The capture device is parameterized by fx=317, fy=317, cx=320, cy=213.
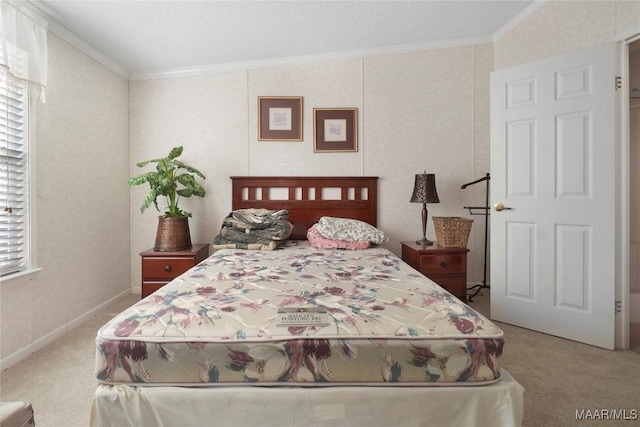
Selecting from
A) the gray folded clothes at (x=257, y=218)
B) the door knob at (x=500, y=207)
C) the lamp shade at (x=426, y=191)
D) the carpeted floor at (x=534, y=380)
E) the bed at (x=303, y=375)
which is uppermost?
the lamp shade at (x=426, y=191)

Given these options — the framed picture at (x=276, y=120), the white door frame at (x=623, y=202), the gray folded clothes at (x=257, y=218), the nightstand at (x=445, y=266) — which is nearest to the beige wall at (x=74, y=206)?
the gray folded clothes at (x=257, y=218)

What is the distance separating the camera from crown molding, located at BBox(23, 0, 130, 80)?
221 centimetres

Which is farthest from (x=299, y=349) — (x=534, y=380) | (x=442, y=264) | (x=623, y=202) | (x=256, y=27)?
(x=256, y=27)

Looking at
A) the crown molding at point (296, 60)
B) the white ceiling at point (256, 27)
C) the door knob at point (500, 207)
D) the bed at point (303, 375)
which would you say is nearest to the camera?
the bed at point (303, 375)

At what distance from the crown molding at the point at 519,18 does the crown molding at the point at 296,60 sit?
0.11 meters

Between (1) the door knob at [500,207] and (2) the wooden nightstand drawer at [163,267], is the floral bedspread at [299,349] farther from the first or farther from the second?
(1) the door knob at [500,207]

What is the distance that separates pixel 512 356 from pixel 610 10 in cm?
240

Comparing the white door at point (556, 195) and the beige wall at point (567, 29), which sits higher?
the beige wall at point (567, 29)

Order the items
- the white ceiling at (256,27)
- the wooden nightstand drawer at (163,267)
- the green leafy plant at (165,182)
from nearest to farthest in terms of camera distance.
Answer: the white ceiling at (256,27), the wooden nightstand drawer at (163,267), the green leafy plant at (165,182)

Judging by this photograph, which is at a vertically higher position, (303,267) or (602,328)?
(303,267)

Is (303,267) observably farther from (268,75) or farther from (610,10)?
(610,10)

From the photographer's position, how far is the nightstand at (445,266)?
→ 271 cm

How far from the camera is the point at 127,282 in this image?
3357 mm

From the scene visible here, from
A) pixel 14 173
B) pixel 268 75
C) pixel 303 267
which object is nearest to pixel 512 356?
pixel 303 267
